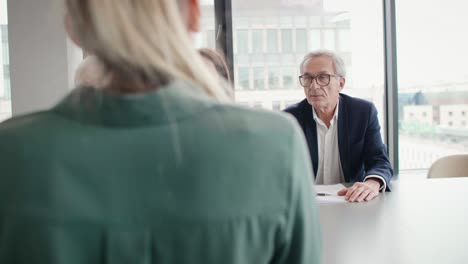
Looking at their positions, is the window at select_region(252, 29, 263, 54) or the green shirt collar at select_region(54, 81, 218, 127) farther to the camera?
the window at select_region(252, 29, 263, 54)

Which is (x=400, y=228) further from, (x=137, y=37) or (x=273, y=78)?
(x=273, y=78)

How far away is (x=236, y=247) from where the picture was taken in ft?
1.87

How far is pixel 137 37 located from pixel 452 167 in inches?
112

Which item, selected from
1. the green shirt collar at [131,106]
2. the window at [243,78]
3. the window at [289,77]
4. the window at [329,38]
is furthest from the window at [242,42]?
the green shirt collar at [131,106]

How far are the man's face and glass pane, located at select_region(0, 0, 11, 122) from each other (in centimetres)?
240

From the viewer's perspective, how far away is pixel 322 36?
439 centimetres

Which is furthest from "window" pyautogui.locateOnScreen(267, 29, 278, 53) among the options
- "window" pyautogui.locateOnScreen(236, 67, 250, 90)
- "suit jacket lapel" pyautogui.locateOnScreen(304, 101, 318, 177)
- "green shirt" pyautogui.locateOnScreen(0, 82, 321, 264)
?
"green shirt" pyautogui.locateOnScreen(0, 82, 321, 264)

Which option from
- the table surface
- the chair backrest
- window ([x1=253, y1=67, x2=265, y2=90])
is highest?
window ([x1=253, y1=67, x2=265, y2=90])

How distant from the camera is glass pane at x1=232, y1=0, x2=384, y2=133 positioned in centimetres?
436

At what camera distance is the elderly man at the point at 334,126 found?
2.48 metres

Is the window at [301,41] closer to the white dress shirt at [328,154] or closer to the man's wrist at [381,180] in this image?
the white dress shirt at [328,154]

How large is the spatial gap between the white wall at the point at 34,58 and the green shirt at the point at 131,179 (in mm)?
3111

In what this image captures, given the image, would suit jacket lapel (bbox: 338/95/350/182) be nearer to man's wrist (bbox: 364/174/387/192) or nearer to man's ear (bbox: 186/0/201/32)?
man's wrist (bbox: 364/174/387/192)

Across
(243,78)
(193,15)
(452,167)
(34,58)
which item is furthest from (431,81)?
(193,15)
